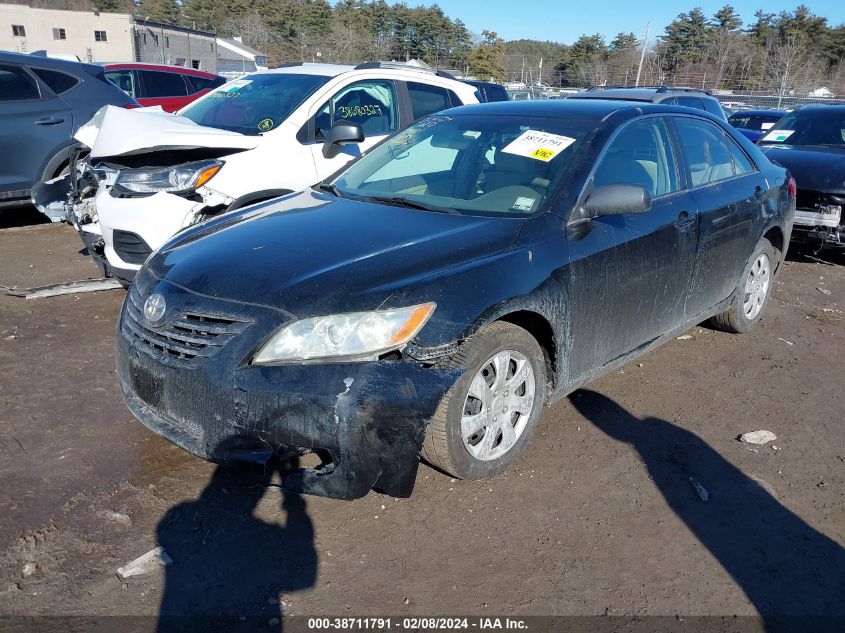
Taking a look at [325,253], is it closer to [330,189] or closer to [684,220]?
[330,189]

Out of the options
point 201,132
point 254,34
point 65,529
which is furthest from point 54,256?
point 254,34

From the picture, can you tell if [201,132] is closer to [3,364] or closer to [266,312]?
[3,364]

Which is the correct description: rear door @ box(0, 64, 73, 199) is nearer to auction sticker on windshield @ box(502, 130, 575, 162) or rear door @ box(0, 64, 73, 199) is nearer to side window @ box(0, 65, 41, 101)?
side window @ box(0, 65, 41, 101)

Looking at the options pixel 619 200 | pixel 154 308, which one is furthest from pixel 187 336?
pixel 619 200

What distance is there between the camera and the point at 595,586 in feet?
8.86

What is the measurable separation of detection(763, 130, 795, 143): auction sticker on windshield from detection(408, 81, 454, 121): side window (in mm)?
4672

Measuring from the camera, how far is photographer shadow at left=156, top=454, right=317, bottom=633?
251cm

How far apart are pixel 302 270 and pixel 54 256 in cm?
497

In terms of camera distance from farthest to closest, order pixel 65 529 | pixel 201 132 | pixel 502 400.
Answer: pixel 201 132 → pixel 502 400 → pixel 65 529

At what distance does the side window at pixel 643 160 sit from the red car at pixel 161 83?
10115 millimetres

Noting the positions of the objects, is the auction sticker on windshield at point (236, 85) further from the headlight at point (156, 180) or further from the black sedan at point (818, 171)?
the black sedan at point (818, 171)

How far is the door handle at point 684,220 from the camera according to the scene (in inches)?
161

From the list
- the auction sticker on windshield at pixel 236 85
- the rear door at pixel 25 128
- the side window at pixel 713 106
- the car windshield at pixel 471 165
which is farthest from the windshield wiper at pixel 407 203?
the side window at pixel 713 106

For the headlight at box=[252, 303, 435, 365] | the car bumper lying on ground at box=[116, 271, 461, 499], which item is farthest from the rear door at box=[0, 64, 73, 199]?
the headlight at box=[252, 303, 435, 365]
